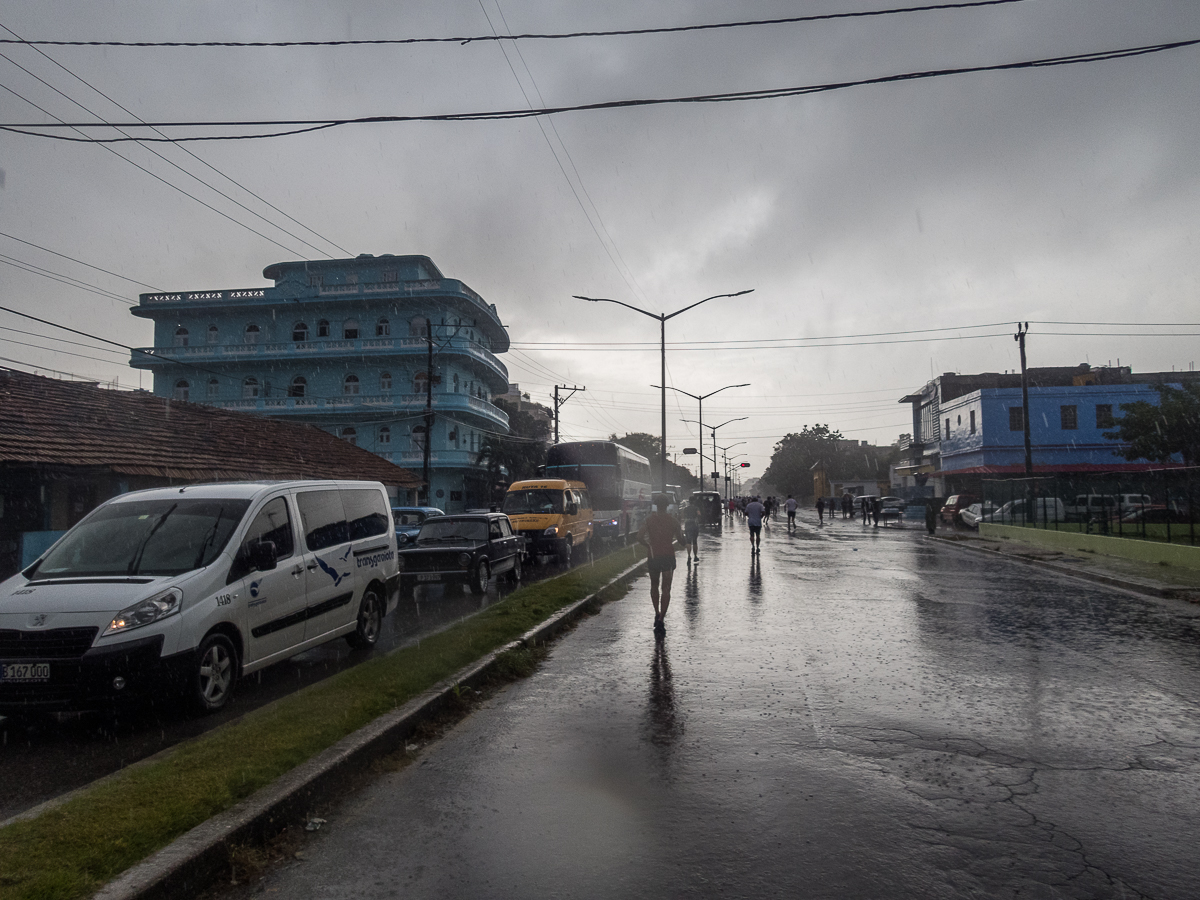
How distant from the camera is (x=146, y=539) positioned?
23.2ft

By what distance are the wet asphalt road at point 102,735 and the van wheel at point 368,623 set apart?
0.59ft

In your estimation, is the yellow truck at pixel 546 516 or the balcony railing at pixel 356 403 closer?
the yellow truck at pixel 546 516

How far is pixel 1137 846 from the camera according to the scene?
3.91 meters

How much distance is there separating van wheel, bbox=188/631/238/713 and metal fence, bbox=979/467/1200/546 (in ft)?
64.7

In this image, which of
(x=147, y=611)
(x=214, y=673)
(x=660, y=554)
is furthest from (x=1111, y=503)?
(x=147, y=611)

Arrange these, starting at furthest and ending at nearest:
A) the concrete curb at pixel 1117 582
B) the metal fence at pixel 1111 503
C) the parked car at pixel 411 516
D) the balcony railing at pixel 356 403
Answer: the balcony railing at pixel 356 403, the parked car at pixel 411 516, the metal fence at pixel 1111 503, the concrete curb at pixel 1117 582

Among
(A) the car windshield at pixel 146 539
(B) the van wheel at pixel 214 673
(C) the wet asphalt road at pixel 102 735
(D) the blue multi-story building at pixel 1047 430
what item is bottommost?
(C) the wet asphalt road at pixel 102 735

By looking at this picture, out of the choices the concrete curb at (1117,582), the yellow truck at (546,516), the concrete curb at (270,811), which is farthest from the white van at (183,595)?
the concrete curb at (1117,582)

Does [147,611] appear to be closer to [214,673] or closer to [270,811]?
[214,673]

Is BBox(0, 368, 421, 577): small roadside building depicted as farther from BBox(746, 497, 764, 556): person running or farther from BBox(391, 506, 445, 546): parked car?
BBox(746, 497, 764, 556): person running

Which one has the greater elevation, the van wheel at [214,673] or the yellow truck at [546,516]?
the yellow truck at [546,516]

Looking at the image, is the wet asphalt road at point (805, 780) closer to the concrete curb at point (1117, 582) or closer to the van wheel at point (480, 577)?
the concrete curb at point (1117, 582)

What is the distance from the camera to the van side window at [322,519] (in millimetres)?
8344

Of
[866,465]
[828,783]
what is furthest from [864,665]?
[866,465]
